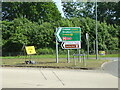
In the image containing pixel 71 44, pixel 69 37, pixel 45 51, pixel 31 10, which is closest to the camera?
pixel 71 44

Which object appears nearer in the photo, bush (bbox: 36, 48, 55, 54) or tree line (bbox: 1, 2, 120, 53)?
bush (bbox: 36, 48, 55, 54)

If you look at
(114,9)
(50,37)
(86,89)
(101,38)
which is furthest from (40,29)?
(86,89)

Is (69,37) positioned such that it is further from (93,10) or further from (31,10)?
(93,10)

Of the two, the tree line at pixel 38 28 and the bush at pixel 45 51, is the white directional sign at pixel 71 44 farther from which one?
the tree line at pixel 38 28

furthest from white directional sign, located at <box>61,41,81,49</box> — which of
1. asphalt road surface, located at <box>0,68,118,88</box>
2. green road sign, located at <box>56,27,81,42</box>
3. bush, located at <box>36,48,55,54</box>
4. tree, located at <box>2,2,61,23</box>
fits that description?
tree, located at <box>2,2,61,23</box>

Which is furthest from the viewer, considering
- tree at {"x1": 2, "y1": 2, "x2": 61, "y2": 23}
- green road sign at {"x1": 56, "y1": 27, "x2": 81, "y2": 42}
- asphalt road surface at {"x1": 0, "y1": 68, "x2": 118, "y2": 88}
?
tree at {"x1": 2, "y1": 2, "x2": 61, "y2": 23}

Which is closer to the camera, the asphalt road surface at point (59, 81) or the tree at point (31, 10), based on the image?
the asphalt road surface at point (59, 81)

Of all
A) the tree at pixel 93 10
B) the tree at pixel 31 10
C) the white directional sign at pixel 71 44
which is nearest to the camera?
the white directional sign at pixel 71 44

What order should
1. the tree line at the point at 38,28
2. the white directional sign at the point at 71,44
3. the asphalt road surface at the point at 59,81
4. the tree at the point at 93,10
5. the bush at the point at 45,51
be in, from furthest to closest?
the tree at the point at 93,10 < the tree line at the point at 38,28 < the bush at the point at 45,51 < the white directional sign at the point at 71,44 < the asphalt road surface at the point at 59,81

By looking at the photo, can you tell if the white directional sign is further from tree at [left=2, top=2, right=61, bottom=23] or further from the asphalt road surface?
tree at [left=2, top=2, right=61, bottom=23]

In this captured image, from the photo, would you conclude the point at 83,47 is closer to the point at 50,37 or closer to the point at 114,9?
the point at 50,37

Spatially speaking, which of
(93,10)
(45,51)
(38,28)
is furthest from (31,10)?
(93,10)

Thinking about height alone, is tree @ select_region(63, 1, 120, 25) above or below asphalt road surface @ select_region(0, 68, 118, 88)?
above

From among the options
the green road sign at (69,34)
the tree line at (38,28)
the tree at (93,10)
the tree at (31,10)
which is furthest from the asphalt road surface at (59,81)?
the tree at (93,10)
